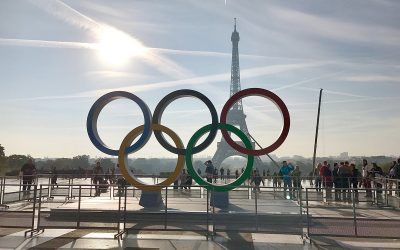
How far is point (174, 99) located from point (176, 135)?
1471 mm

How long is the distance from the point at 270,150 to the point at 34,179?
12619mm

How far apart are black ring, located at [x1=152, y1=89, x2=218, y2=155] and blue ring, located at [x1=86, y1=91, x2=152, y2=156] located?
0.34 meters

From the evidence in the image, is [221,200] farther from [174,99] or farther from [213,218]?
[174,99]

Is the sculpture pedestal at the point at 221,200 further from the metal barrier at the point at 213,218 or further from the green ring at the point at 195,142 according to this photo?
the green ring at the point at 195,142

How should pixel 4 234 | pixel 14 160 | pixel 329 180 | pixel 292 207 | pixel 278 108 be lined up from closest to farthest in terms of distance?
pixel 4 234 → pixel 292 207 → pixel 278 108 → pixel 329 180 → pixel 14 160

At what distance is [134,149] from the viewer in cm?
1334

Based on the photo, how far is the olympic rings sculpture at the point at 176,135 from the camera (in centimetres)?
1284

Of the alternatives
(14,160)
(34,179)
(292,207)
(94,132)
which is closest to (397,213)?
(292,207)

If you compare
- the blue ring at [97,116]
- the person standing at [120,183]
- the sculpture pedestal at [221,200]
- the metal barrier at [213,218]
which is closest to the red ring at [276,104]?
the metal barrier at [213,218]

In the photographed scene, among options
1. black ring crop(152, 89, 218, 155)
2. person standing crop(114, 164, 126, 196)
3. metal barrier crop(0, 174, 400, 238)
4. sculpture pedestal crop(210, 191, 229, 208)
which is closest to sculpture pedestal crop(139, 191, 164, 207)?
metal barrier crop(0, 174, 400, 238)

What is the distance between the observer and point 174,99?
45.5 feet

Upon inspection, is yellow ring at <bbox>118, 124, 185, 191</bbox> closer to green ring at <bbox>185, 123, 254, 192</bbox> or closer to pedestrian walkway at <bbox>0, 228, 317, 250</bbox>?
green ring at <bbox>185, 123, 254, 192</bbox>

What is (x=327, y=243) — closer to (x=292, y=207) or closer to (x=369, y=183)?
(x=292, y=207)

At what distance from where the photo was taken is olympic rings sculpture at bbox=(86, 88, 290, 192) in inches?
505
